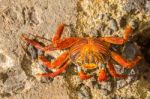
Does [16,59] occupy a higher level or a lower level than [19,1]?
lower

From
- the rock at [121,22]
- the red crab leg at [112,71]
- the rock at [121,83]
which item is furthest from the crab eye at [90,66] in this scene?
the rock at [121,22]

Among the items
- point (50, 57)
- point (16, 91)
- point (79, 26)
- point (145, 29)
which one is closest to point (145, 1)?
point (145, 29)

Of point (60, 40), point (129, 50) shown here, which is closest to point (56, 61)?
point (60, 40)

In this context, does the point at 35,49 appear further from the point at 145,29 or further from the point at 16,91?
the point at 145,29

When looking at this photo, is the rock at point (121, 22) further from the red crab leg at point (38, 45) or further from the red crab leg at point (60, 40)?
the red crab leg at point (38, 45)

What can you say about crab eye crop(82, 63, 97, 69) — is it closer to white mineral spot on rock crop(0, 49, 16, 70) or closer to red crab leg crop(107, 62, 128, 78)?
red crab leg crop(107, 62, 128, 78)

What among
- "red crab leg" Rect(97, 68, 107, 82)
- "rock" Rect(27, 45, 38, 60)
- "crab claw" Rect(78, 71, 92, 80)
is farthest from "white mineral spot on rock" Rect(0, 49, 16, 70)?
"red crab leg" Rect(97, 68, 107, 82)

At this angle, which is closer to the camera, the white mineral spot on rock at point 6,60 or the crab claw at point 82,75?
the crab claw at point 82,75
